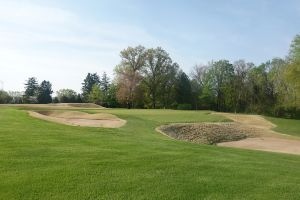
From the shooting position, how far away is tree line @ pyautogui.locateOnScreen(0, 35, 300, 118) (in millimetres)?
74812

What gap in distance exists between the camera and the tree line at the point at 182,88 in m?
74.8

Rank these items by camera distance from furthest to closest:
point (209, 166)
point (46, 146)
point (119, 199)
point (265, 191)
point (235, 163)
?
point (46, 146) → point (235, 163) → point (209, 166) → point (265, 191) → point (119, 199)

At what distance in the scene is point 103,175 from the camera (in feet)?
24.5

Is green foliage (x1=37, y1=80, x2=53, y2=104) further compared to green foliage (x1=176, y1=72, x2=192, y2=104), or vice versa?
green foliage (x1=37, y1=80, x2=53, y2=104)

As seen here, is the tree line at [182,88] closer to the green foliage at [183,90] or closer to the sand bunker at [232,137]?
the green foliage at [183,90]

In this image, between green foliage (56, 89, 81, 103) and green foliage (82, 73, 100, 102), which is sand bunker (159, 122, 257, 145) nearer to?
green foliage (56, 89, 81, 103)

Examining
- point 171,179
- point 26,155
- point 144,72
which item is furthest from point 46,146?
point 144,72

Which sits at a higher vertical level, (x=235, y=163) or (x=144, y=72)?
(x=144, y=72)

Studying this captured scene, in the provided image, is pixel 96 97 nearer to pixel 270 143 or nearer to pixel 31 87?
pixel 31 87

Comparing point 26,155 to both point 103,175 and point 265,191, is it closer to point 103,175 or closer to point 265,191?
point 103,175

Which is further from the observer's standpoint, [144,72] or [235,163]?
[144,72]

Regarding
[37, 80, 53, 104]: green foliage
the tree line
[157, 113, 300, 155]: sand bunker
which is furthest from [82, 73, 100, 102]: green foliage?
[157, 113, 300, 155]: sand bunker

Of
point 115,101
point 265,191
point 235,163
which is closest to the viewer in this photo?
point 265,191

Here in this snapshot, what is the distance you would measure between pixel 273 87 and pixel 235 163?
7083cm
